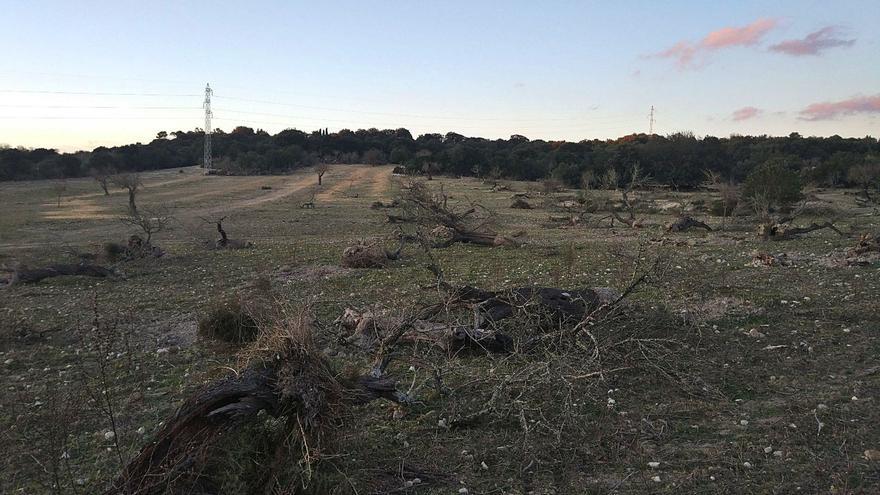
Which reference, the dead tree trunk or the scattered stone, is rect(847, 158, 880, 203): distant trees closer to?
the scattered stone

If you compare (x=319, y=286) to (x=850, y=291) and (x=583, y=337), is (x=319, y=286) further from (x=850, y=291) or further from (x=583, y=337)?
(x=850, y=291)

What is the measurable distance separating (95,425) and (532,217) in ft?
81.4

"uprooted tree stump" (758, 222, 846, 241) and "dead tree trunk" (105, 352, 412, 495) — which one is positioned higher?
"uprooted tree stump" (758, 222, 846, 241)

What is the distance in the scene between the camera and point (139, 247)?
1762cm

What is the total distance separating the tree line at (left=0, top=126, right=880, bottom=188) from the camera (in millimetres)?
56938

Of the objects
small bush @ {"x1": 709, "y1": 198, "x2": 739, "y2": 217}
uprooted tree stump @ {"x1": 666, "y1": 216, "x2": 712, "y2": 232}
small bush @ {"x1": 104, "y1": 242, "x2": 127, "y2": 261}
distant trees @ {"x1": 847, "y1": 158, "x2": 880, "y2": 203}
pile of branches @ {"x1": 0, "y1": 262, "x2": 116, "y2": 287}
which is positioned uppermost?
distant trees @ {"x1": 847, "y1": 158, "x2": 880, "y2": 203}

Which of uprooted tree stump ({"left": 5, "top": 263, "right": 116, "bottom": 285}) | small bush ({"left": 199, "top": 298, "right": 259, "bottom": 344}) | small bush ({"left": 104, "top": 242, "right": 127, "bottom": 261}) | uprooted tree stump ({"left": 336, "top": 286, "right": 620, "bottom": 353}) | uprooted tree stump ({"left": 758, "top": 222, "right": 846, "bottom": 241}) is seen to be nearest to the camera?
uprooted tree stump ({"left": 336, "top": 286, "right": 620, "bottom": 353})

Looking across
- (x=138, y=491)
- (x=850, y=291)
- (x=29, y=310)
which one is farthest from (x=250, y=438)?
(x=850, y=291)

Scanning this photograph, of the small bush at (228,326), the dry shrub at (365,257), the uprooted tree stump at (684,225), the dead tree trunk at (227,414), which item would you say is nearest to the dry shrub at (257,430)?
the dead tree trunk at (227,414)

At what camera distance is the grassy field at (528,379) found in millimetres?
4715

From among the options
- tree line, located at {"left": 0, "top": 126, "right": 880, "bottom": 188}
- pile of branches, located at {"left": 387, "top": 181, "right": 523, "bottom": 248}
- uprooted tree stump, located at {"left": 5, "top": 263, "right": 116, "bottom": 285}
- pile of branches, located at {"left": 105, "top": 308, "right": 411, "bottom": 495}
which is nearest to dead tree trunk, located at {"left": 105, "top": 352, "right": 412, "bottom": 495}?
pile of branches, located at {"left": 105, "top": 308, "right": 411, "bottom": 495}

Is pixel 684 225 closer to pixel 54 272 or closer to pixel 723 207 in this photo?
pixel 723 207

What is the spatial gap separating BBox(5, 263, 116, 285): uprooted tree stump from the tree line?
38.5m

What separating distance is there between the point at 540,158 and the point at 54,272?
63294 mm
